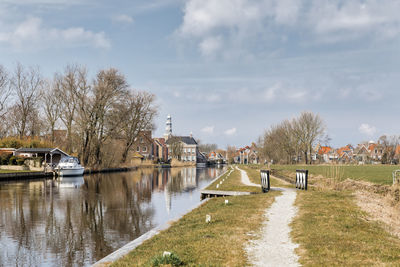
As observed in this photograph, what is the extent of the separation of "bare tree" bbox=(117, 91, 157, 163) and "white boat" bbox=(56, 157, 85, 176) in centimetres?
1834

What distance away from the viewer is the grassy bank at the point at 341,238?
7582 millimetres

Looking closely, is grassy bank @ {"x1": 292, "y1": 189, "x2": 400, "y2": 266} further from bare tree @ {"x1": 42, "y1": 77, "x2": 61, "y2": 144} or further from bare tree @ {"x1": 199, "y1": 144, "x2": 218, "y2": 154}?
bare tree @ {"x1": 199, "y1": 144, "x2": 218, "y2": 154}

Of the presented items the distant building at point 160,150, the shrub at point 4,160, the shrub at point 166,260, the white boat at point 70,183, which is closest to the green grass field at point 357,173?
the shrub at point 166,260

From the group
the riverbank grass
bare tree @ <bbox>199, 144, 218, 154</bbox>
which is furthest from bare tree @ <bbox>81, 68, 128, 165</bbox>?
bare tree @ <bbox>199, 144, 218, 154</bbox>

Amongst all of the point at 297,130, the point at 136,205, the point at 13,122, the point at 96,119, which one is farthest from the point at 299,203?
the point at 297,130

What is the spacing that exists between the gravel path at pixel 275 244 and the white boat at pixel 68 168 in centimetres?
3725

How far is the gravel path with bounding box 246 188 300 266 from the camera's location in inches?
305

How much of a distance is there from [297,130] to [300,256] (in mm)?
78391

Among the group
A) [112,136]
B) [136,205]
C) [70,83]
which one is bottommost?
[136,205]

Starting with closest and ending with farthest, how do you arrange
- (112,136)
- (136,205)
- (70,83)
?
(136,205) → (70,83) → (112,136)

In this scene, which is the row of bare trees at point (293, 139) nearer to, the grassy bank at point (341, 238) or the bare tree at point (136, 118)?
the bare tree at point (136, 118)

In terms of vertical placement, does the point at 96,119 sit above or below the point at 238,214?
above

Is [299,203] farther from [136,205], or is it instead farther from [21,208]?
[21,208]

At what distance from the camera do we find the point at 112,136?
62.3 metres
